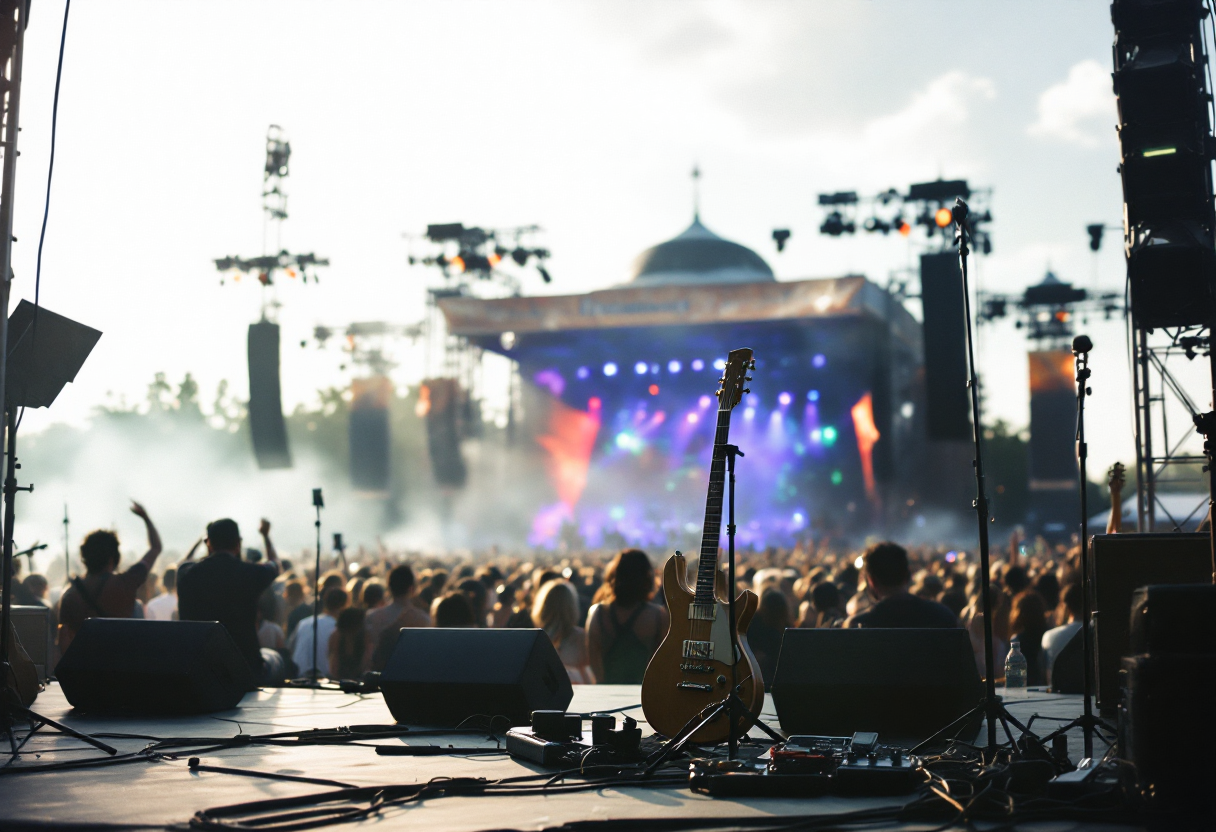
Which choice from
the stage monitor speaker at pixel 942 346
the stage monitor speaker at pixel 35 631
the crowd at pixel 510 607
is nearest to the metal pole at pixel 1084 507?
the crowd at pixel 510 607

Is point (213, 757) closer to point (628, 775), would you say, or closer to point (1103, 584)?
point (628, 775)

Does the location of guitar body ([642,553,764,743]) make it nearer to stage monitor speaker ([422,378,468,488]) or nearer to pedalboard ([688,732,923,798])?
pedalboard ([688,732,923,798])

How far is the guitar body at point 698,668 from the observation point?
176 inches

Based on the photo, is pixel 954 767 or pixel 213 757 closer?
pixel 954 767

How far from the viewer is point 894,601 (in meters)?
5.40

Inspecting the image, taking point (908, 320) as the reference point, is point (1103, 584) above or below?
below

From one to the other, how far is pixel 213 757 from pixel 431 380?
2458 centimetres

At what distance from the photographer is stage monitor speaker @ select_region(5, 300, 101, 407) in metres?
5.61

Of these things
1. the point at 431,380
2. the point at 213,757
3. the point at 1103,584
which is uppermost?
the point at 431,380

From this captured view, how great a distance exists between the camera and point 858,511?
3478 cm

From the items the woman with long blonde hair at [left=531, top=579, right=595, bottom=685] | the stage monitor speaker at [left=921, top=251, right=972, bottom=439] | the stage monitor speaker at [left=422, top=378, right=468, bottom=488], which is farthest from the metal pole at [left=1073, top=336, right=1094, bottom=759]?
the stage monitor speaker at [left=422, top=378, right=468, bottom=488]

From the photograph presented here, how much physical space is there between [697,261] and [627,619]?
130 feet

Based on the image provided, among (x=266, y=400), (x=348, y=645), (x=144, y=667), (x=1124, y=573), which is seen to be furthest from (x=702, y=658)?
(x=266, y=400)

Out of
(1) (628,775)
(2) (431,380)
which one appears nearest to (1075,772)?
(1) (628,775)
